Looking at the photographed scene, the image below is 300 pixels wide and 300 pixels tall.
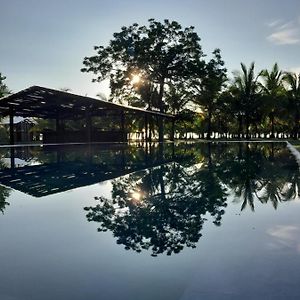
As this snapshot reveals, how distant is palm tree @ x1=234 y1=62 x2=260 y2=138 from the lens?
37719mm

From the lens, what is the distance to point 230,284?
7.53 ft

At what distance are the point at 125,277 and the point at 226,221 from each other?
1866mm

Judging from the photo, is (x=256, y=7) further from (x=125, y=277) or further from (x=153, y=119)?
(x=153, y=119)

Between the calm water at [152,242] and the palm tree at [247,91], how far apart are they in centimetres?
3257

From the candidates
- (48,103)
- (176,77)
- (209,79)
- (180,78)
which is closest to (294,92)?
(209,79)

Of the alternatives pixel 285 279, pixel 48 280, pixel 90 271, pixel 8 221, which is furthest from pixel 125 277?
pixel 8 221

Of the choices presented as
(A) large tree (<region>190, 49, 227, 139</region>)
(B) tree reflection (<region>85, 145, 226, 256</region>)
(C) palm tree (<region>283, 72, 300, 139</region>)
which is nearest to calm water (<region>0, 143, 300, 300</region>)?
(B) tree reflection (<region>85, 145, 226, 256</region>)

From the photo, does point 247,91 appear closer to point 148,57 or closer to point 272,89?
Result: point 272,89

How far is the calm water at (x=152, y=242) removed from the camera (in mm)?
2303

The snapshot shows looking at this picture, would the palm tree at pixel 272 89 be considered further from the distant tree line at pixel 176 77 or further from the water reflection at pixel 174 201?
the water reflection at pixel 174 201

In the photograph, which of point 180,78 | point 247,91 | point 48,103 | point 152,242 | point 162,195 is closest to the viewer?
point 152,242

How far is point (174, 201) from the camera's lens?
5297 mm

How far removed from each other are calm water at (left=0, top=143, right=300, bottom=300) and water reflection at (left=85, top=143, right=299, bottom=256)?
2 centimetres

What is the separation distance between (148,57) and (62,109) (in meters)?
8.68
